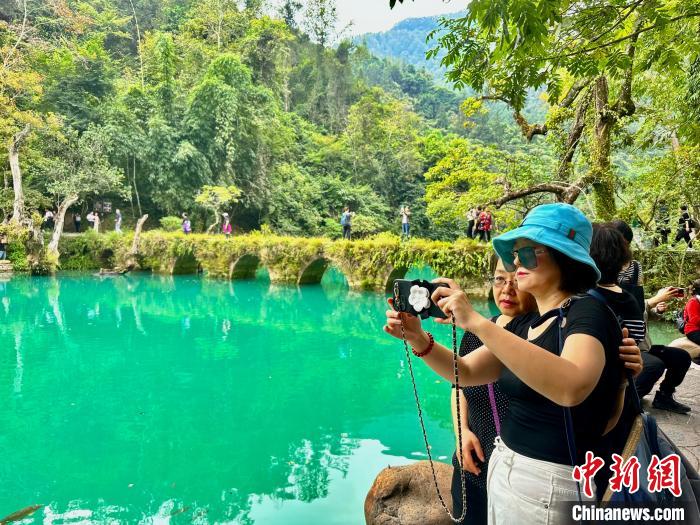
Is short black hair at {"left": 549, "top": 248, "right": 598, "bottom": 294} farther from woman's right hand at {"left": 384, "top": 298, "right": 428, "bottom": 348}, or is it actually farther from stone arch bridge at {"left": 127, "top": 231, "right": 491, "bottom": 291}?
stone arch bridge at {"left": 127, "top": 231, "right": 491, "bottom": 291}

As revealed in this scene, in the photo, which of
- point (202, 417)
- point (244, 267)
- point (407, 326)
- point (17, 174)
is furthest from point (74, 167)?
point (407, 326)

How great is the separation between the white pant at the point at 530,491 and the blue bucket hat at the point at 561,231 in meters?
0.43

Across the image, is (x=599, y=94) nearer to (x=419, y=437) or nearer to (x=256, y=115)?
(x=419, y=437)

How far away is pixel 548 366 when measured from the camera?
96cm

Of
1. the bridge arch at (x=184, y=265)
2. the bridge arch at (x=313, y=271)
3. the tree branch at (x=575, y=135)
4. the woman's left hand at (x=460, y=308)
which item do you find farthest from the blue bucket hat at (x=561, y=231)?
the bridge arch at (x=184, y=265)

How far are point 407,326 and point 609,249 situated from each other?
3.04ft

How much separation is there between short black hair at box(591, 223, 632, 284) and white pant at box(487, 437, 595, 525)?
0.89 m

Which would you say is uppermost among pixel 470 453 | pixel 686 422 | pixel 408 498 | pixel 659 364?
pixel 470 453

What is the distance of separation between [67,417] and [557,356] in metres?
5.45

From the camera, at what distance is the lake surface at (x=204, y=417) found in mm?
3600

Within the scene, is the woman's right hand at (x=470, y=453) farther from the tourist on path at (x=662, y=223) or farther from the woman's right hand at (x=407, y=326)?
the tourist on path at (x=662, y=223)

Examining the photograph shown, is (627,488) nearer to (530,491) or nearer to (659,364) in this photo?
(530,491)

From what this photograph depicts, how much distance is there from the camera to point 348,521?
3318 mm

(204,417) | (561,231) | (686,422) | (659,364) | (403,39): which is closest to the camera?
(561,231)
